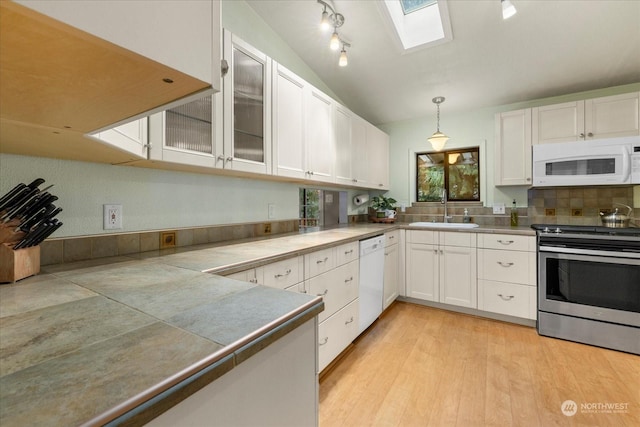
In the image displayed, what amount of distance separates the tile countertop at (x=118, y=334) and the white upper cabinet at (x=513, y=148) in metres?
3.05

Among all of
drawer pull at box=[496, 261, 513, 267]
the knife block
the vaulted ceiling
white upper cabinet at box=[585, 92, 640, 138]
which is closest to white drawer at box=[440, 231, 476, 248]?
drawer pull at box=[496, 261, 513, 267]

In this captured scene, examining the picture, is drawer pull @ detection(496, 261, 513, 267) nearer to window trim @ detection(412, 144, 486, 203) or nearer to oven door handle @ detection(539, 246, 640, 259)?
oven door handle @ detection(539, 246, 640, 259)

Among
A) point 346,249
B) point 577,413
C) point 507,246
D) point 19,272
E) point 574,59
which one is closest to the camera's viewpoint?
point 19,272

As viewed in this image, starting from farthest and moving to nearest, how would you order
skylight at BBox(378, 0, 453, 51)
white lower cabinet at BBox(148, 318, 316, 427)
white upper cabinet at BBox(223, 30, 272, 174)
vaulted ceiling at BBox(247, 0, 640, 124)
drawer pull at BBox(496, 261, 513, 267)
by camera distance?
drawer pull at BBox(496, 261, 513, 267) → skylight at BBox(378, 0, 453, 51) → vaulted ceiling at BBox(247, 0, 640, 124) → white upper cabinet at BBox(223, 30, 272, 174) → white lower cabinet at BBox(148, 318, 316, 427)

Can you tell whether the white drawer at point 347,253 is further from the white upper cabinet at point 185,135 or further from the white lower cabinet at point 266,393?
the white lower cabinet at point 266,393

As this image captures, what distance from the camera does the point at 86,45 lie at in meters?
0.39

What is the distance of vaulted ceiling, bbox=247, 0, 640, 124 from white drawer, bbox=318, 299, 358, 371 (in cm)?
230

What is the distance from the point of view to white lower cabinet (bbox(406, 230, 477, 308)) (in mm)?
2773

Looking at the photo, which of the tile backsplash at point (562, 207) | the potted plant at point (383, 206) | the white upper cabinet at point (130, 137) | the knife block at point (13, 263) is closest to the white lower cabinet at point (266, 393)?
the white upper cabinet at point (130, 137)

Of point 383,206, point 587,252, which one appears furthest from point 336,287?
point 587,252

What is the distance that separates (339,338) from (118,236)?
153 cm

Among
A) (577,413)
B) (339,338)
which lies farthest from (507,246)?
(339,338)

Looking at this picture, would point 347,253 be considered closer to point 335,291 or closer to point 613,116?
point 335,291

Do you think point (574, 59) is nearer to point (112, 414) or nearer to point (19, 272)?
point (112, 414)
